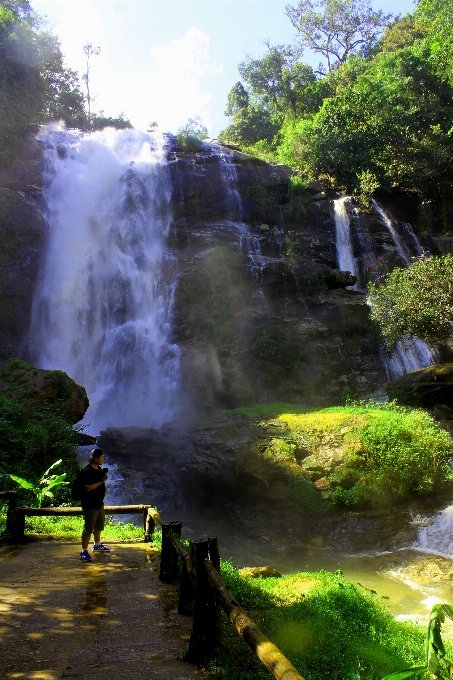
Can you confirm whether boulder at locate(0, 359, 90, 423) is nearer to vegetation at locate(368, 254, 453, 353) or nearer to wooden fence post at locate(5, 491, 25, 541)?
wooden fence post at locate(5, 491, 25, 541)

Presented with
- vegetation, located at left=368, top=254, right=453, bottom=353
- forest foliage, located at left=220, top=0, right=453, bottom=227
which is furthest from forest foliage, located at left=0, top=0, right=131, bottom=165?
vegetation, located at left=368, top=254, right=453, bottom=353

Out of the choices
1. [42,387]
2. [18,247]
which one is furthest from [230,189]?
[42,387]

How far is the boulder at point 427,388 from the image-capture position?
1611 centimetres

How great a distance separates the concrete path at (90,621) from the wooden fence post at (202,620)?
0.44 ft

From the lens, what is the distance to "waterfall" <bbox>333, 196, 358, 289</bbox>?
2727 centimetres

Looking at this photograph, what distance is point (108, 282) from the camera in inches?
955

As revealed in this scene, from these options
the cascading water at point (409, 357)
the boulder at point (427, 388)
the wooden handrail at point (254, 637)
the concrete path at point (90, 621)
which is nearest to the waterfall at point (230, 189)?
the cascading water at point (409, 357)

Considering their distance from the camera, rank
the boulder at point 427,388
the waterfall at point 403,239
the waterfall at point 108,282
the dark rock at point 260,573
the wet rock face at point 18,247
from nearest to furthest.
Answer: the dark rock at point 260,573 < the boulder at point 427,388 < the waterfall at point 108,282 < the wet rock face at point 18,247 < the waterfall at point 403,239

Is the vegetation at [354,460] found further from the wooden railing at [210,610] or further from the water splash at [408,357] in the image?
the wooden railing at [210,610]

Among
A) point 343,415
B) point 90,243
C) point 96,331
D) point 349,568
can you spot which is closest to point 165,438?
point 343,415

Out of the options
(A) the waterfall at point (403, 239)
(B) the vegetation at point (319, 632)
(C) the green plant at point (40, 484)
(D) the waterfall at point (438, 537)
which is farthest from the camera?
(A) the waterfall at point (403, 239)

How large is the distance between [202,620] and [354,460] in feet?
30.4

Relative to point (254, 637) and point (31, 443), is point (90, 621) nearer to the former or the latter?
point (254, 637)

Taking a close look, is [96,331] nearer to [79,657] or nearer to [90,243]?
[90,243]
